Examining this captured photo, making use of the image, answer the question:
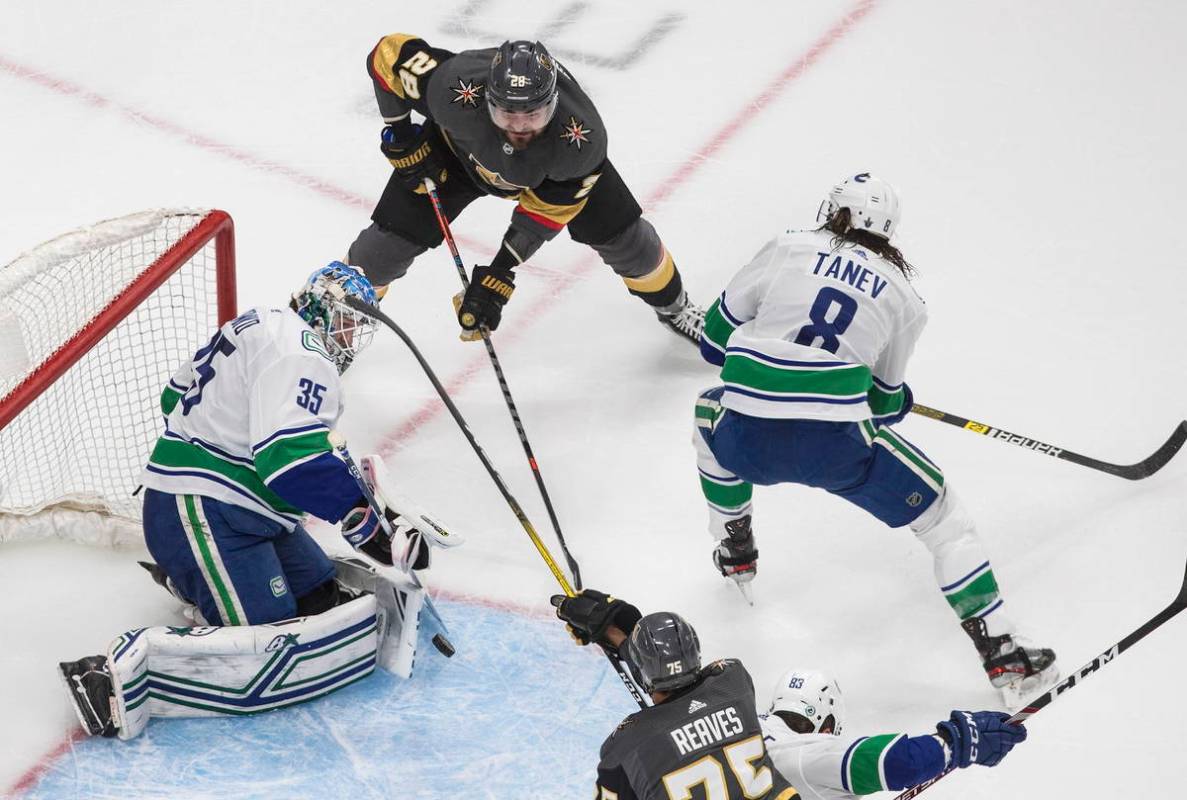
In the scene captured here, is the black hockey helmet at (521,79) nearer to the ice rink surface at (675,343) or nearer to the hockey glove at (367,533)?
the ice rink surface at (675,343)

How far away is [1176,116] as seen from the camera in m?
5.44

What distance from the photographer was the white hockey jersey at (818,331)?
3.44m

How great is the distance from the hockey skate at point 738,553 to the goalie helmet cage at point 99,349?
48.4 inches

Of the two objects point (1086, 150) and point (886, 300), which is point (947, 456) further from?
point (1086, 150)

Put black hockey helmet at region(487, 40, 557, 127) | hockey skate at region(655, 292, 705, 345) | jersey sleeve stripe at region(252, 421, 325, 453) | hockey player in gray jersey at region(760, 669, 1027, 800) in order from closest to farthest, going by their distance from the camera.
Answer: hockey player in gray jersey at region(760, 669, 1027, 800) → jersey sleeve stripe at region(252, 421, 325, 453) → black hockey helmet at region(487, 40, 557, 127) → hockey skate at region(655, 292, 705, 345)

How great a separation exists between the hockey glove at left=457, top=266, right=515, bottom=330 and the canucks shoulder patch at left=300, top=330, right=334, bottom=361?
2.22 feet

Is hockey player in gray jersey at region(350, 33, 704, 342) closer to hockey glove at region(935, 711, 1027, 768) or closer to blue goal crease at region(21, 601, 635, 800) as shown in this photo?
blue goal crease at region(21, 601, 635, 800)

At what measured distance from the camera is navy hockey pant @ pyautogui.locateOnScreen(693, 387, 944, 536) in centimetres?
349

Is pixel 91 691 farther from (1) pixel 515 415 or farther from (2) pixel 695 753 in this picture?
(2) pixel 695 753

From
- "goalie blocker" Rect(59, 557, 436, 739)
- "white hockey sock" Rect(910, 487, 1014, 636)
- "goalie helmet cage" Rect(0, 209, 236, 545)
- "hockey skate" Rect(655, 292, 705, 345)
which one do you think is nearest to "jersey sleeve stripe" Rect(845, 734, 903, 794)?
"white hockey sock" Rect(910, 487, 1014, 636)

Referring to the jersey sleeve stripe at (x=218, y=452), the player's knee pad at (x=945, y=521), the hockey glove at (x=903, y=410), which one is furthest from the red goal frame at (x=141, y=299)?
the player's knee pad at (x=945, y=521)

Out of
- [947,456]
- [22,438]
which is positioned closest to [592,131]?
[947,456]

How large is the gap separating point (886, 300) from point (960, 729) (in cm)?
94

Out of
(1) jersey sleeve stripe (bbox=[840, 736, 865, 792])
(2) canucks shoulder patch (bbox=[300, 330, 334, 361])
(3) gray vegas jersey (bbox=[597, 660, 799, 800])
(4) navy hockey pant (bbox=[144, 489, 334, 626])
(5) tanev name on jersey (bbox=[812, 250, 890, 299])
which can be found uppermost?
(5) tanev name on jersey (bbox=[812, 250, 890, 299])
